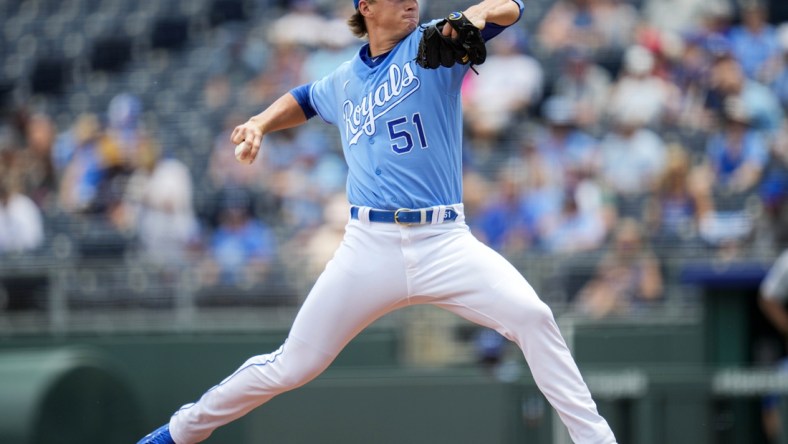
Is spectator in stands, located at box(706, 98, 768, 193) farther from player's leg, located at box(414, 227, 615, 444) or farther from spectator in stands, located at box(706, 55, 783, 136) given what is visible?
player's leg, located at box(414, 227, 615, 444)

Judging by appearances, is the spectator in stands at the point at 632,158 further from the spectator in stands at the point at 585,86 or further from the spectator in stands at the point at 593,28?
the spectator in stands at the point at 593,28

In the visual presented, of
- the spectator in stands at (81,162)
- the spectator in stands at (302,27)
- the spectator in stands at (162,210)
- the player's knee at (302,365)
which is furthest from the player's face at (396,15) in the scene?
the spectator in stands at (302,27)

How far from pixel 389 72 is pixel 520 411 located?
3.01m

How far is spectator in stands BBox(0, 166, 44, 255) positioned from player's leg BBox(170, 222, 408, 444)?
659cm

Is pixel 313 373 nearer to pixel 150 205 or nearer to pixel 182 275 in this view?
pixel 182 275

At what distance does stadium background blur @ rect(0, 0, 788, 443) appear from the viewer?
7621mm

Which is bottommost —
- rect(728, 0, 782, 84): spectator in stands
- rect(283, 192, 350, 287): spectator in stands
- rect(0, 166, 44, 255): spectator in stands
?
rect(283, 192, 350, 287): spectator in stands

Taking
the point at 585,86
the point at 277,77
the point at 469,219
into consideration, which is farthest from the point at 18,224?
the point at 585,86

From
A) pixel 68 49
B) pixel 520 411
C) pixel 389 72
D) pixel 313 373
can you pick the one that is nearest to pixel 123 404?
pixel 520 411

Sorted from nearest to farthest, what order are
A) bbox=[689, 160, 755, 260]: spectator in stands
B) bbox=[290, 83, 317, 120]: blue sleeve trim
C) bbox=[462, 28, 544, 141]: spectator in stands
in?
1. bbox=[290, 83, 317, 120]: blue sleeve trim
2. bbox=[689, 160, 755, 260]: spectator in stands
3. bbox=[462, 28, 544, 141]: spectator in stands

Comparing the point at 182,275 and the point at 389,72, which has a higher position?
the point at 389,72

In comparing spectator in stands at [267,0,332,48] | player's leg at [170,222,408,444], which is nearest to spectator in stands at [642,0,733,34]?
spectator in stands at [267,0,332,48]

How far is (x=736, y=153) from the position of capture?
10469 millimetres

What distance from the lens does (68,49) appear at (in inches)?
607
